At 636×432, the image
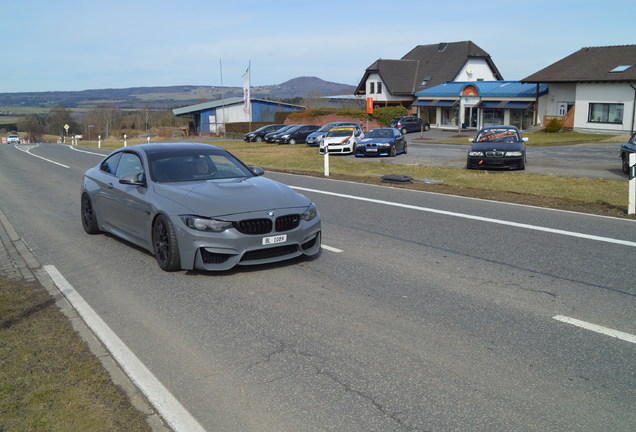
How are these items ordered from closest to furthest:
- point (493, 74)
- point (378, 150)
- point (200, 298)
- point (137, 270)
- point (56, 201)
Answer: point (200, 298) → point (137, 270) → point (56, 201) → point (378, 150) → point (493, 74)

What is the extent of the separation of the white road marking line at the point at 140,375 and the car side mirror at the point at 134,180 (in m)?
→ 1.88

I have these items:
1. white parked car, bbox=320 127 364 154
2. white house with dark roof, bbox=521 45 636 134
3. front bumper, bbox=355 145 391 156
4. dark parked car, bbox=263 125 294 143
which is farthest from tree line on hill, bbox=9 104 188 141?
front bumper, bbox=355 145 391 156

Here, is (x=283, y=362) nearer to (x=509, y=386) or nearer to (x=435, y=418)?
(x=435, y=418)

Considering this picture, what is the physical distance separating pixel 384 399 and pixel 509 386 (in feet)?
3.06

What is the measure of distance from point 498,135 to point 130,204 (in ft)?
58.0

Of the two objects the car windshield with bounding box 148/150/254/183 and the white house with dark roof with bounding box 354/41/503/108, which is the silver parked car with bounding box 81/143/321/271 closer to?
the car windshield with bounding box 148/150/254/183

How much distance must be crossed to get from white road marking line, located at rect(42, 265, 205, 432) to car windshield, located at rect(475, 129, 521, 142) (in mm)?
18955

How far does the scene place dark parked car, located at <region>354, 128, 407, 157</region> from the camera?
30.4m

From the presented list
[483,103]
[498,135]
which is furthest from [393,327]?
[483,103]

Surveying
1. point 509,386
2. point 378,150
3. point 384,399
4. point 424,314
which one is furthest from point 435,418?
point 378,150

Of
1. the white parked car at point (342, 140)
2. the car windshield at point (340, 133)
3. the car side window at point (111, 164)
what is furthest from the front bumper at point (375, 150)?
the car side window at point (111, 164)

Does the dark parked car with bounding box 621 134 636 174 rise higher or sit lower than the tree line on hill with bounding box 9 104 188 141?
lower

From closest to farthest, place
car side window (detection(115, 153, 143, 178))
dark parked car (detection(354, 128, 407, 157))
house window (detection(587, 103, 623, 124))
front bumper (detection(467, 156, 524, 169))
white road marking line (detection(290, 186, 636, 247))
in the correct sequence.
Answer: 1. car side window (detection(115, 153, 143, 178))
2. white road marking line (detection(290, 186, 636, 247))
3. front bumper (detection(467, 156, 524, 169))
4. dark parked car (detection(354, 128, 407, 157))
5. house window (detection(587, 103, 623, 124))

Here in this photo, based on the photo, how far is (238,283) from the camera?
7.32 m
